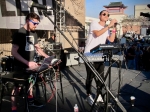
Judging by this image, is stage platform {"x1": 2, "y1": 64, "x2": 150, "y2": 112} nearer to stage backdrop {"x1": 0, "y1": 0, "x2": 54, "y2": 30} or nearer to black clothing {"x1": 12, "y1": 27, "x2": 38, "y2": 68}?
black clothing {"x1": 12, "y1": 27, "x2": 38, "y2": 68}

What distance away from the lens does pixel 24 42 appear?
2717 millimetres

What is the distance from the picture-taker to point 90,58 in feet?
7.68

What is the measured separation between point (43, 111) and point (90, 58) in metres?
1.44

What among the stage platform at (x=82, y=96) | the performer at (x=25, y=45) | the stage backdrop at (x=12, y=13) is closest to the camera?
the performer at (x=25, y=45)

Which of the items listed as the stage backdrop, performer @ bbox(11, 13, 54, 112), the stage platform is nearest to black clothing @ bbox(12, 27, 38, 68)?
performer @ bbox(11, 13, 54, 112)


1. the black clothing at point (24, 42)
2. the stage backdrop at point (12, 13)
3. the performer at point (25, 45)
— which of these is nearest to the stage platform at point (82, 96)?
the performer at point (25, 45)

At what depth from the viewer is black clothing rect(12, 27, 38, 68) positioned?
2.60 m

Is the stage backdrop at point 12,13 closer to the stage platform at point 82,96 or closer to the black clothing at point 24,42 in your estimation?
the stage platform at point 82,96

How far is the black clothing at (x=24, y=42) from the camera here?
2604 mm

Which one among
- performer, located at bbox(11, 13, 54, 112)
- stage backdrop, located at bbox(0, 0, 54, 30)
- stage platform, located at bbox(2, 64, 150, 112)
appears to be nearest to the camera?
performer, located at bbox(11, 13, 54, 112)

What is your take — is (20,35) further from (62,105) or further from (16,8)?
(16,8)

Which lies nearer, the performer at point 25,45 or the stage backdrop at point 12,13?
the performer at point 25,45

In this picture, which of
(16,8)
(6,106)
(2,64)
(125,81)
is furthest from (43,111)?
(16,8)

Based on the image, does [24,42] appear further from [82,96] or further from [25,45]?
[82,96]
